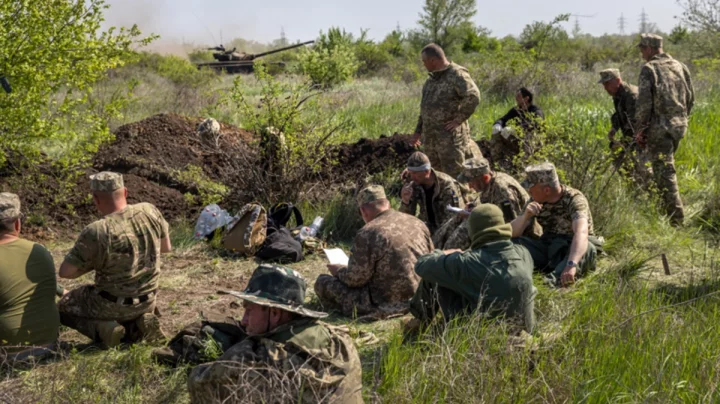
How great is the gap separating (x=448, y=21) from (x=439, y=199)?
30693mm

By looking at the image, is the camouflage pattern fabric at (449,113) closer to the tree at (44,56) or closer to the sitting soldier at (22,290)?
the tree at (44,56)

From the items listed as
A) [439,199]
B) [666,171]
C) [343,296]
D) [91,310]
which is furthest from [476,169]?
[91,310]

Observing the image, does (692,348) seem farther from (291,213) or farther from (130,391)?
(291,213)

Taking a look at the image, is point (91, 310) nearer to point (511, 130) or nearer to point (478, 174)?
point (478, 174)

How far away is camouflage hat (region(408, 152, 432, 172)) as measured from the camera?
24.0 ft

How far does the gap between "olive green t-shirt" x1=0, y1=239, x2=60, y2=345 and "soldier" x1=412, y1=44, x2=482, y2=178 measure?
202 inches

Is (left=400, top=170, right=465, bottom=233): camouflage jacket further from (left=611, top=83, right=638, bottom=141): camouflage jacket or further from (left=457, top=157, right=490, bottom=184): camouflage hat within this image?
(left=611, top=83, right=638, bottom=141): camouflage jacket

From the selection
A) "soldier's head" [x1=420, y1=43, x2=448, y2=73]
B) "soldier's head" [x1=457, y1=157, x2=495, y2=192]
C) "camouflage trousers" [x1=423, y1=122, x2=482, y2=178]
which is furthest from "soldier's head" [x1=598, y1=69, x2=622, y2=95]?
"soldier's head" [x1=457, y1=157, x2=495, y2=192]

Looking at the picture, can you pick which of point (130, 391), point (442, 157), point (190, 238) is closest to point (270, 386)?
point (130, 391)

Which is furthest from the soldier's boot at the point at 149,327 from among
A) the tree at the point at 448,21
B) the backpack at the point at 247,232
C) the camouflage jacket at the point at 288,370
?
the tree at the point at 448,21

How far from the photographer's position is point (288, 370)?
355cm

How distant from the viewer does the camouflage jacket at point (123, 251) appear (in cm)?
516

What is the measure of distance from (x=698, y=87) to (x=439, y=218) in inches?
528

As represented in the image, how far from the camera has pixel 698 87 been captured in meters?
18.5
